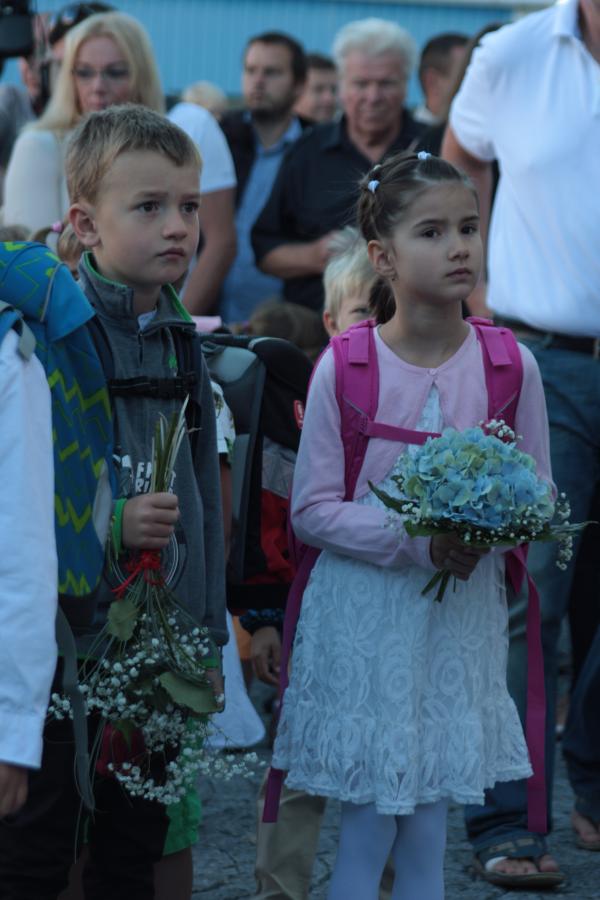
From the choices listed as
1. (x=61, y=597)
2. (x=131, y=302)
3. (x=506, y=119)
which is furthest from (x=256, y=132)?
(x=61, y=597)

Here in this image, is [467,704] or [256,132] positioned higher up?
[256,132]

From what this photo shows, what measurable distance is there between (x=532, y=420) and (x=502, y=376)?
0.13m

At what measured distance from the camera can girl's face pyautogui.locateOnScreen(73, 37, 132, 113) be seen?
5.50m

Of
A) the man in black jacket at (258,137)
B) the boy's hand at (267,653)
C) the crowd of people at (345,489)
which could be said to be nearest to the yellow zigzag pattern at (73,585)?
the crowd of people at (345,489)

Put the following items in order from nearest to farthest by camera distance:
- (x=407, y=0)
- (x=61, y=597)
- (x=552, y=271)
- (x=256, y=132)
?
(x=61, y=597)
(x=552, y=271)
(x=256, y=132)
(x=407, y=0)

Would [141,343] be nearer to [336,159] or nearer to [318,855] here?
[318,855]

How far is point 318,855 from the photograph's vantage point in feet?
15.3

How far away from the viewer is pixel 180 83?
25812 mm

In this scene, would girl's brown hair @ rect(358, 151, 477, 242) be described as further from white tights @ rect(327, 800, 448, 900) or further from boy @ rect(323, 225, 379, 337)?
white tights @ rect(327, 800, 448, 900)

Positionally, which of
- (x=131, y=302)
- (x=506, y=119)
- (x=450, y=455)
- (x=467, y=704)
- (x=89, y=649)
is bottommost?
(x=467, y=704)

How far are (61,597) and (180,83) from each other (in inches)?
935

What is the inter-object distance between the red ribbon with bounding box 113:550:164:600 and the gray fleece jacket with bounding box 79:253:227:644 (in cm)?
3

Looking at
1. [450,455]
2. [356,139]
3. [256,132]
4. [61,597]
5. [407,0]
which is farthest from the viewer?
[407,0]

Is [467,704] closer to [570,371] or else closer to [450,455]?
[450,455]
